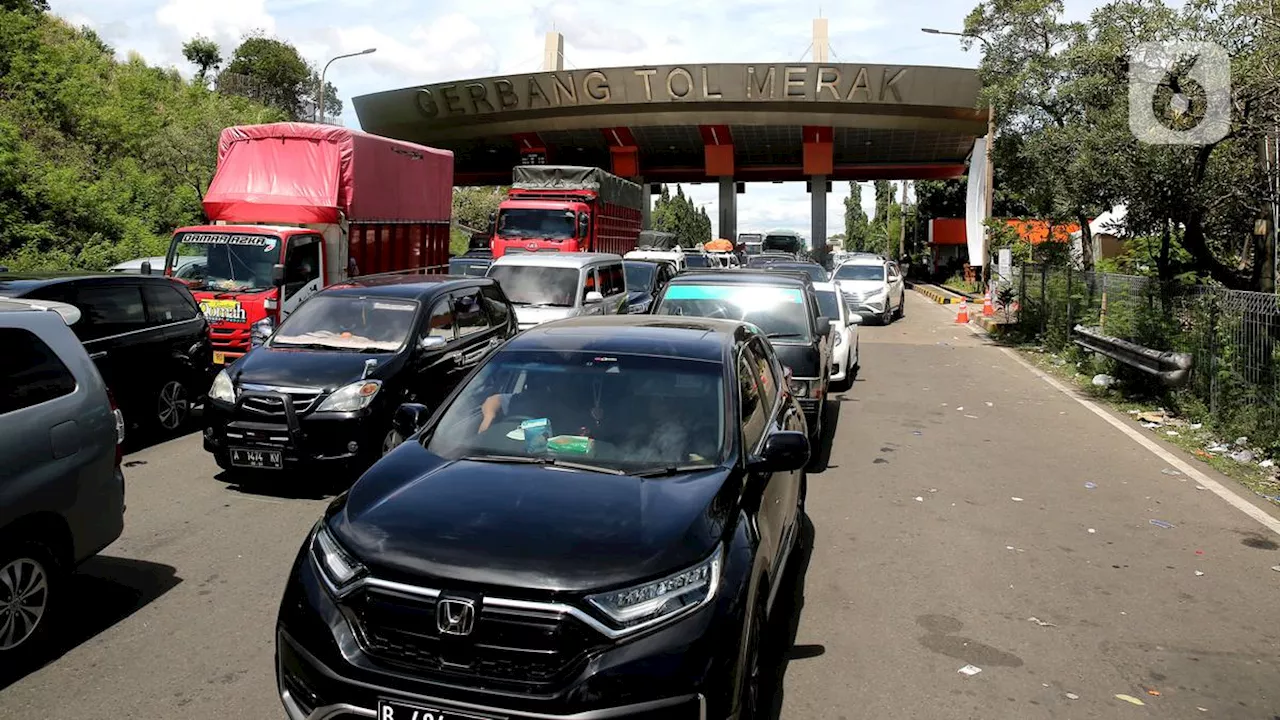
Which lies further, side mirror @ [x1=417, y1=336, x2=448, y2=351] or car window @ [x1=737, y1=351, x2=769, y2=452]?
side mirror @ [x1=417, y1=336, x2=448, y2=351]

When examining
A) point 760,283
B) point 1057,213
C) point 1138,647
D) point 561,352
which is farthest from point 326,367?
point 1057,213

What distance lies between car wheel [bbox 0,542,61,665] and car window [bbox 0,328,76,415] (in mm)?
705

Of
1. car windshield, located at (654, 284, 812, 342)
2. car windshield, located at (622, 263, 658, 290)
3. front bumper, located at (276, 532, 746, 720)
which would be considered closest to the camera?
front bumper, located at (276, 532, 746, 720)

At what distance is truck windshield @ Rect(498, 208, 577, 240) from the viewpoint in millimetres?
25938

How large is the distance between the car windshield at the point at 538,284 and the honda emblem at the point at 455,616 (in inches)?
474

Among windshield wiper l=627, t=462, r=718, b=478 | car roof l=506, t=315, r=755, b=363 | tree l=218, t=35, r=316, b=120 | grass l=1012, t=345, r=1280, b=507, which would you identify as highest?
tree l=218, t=35, r=316, b=120

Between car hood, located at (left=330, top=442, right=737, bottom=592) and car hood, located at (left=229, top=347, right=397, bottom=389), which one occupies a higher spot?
car hood, located at (left=229, top=347, right=397, bottom=389)

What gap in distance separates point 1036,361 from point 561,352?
16.6 m

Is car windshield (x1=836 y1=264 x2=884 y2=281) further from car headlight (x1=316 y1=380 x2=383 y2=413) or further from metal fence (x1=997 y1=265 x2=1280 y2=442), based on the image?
car headlight (x1=316 y1=380 x2=383 y2=413)

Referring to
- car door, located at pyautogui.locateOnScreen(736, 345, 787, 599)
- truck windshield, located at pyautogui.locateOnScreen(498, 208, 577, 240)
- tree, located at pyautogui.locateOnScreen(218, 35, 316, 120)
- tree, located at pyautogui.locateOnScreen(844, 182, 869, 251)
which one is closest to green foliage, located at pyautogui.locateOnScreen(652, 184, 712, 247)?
tree, located at pyautogui.locateOnScreen(844, 182, 869, 251)

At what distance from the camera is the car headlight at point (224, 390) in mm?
8141

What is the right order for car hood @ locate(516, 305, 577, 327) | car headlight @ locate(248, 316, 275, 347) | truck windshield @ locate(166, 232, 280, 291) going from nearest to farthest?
car headlight @ locate(248, 316, 275, 347)
truck windshield @ locate(166, 232, 280, 291)
car hood @ locate(516, 305, 577, 327)

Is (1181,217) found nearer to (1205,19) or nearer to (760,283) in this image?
(1205,19)

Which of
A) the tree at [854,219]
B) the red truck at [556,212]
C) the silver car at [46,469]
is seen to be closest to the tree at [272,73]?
the red truck at [556,212]
